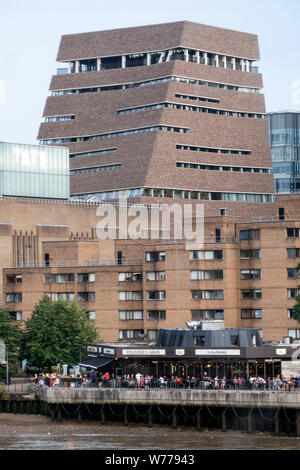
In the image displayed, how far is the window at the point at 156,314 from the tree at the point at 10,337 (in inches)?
802

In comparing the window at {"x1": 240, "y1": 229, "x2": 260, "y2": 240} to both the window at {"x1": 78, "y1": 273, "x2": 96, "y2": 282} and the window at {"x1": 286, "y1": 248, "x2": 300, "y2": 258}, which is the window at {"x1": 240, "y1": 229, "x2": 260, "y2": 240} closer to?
the window at {"x1": 286, "y1": 248, "x2": 300, "y2": 258}

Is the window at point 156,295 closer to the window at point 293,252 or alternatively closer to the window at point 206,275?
the window at point 206,275

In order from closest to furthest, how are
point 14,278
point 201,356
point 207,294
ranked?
point 201,356 < point 207,294 < point 14,278

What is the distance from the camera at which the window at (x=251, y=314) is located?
173 meters

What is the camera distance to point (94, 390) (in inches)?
5103

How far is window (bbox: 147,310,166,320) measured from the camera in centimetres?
17562

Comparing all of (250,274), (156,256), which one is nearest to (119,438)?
(250,274)

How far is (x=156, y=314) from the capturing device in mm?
176625

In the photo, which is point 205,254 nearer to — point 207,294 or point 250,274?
point 207,294

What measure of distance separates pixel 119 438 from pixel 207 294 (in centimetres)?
5569

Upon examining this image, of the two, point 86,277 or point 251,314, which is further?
point 86,277
